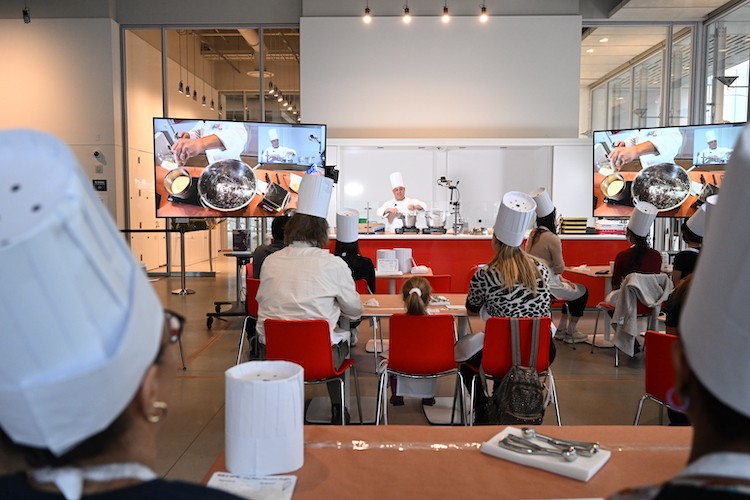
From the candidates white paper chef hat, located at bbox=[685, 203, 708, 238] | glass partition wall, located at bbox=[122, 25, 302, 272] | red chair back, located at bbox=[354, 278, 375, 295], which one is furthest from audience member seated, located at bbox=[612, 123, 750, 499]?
glass partition wall, located at bbox=[122, 25, 302, 272]

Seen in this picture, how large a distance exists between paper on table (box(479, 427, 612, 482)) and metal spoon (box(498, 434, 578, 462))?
0.01 meters

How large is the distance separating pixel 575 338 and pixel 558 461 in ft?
15.8

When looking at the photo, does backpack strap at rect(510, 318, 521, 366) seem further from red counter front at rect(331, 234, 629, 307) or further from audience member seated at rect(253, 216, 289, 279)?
red counter front at rect(331, 234, 629, 307)

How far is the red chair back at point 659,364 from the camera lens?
2705 millimetres

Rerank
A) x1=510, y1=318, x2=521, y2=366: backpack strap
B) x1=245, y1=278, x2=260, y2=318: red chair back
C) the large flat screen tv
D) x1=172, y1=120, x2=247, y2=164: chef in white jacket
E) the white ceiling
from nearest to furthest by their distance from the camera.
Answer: x1=510, y1=318, x2=521, y2=366: backpack strap
x1=245, y1=278, x2=260, y2=318: red chair back
the large flat screen tv
x1=172, y1=120, x2=247, y2=164: chef in white jacket
the white ceiling

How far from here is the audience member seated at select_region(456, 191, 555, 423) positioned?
326 cm

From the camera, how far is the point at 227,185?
6.25 meters

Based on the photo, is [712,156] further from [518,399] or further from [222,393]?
[222,393]

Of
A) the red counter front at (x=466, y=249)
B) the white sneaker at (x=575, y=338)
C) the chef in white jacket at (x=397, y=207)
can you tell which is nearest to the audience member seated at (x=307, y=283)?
the white sneaker at (x=575, y=338)

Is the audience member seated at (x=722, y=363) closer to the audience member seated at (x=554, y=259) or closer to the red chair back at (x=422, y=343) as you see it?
the red chair back at (x=422, y=343)

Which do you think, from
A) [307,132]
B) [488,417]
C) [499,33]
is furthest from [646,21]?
[488,417]

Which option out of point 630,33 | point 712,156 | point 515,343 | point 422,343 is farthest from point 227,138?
point 630,33

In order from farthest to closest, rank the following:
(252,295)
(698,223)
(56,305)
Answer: (698,223)
(252,295)
(56,305)

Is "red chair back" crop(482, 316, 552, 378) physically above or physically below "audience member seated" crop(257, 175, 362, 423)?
below
